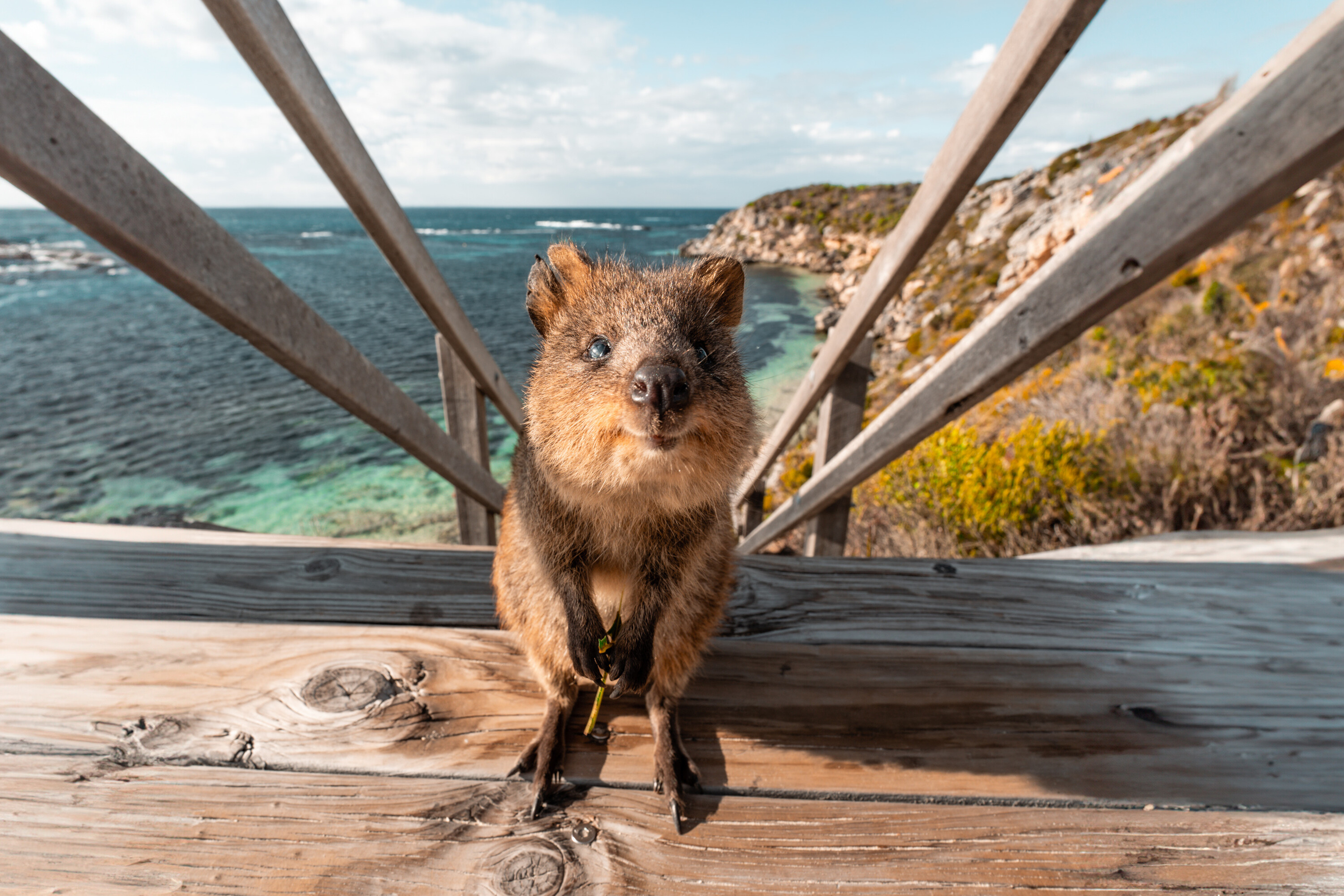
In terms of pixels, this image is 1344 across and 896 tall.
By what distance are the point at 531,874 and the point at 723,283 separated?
1.60 meters

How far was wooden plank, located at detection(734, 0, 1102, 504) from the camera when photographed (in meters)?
1.40

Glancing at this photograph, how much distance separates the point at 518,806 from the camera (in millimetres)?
1472

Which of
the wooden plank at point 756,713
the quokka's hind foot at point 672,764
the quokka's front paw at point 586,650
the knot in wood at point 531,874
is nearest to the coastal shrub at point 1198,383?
the wooden plank at point 756,713

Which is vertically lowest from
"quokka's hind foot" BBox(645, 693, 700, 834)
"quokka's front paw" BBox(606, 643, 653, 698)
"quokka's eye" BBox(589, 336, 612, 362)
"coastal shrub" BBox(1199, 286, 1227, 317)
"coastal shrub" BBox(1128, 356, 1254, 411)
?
"quokka's hind foot" BBox(645, 693, 700, 834)

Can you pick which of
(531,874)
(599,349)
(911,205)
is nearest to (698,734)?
(531,874)

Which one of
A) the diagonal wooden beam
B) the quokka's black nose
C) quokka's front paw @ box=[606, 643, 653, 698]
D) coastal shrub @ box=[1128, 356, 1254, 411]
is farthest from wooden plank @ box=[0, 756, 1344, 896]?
coastal shrub @ box=[1128, 356, 1254, 411]

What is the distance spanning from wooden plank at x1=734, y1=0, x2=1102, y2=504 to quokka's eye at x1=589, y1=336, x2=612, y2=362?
54 centimetres

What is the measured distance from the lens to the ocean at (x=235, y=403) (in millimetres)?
12836

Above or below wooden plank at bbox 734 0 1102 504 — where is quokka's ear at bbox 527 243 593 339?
below

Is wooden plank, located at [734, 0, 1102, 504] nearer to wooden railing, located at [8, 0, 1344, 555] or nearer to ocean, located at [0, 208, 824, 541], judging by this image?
wooden railing, located at [8, 0, 1344, 555]

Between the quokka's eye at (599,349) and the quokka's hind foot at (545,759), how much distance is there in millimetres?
956

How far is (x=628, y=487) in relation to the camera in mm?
1591

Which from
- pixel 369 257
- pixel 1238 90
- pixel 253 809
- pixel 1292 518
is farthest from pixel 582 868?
pixel 369 257

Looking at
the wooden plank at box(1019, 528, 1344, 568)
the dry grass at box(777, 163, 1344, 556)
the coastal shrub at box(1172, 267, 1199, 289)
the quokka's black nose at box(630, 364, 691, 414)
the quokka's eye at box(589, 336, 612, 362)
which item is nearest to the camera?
the quokka's black nose at box(630, 364, 691, 414)
